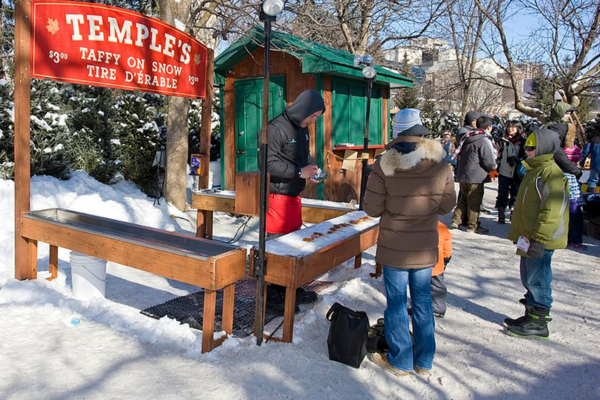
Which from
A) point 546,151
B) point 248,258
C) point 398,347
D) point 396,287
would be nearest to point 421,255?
point 396,287

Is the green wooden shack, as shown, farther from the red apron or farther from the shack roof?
the red apron

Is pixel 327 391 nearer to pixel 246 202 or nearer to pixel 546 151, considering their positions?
pixel 246 202

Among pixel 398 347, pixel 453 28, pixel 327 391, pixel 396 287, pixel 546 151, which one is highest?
pixel 453 28

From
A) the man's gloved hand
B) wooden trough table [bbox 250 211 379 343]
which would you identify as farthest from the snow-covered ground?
the man's gloved hand

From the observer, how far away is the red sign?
4.52 m

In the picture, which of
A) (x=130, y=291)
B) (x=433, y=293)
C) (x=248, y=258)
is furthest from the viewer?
(x=130, y=291)

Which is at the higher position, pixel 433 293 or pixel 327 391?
pixel 433 293

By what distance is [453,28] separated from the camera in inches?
878

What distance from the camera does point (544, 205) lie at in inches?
149

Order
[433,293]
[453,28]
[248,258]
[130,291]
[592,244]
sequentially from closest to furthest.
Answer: [248,258], [433,293], [130,291], [592,244], [453,28]

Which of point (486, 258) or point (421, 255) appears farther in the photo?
point (486, 258)

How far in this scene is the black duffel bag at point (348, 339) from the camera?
11.0 ft

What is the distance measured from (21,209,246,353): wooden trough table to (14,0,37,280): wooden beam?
0.09 meters

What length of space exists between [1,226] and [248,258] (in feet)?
14.4
